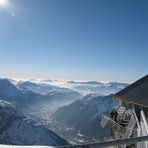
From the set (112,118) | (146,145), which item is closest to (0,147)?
(146,145)

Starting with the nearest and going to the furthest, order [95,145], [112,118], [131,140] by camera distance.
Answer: [95,145] → [131,140] → [112,118]

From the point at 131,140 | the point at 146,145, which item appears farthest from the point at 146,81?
the point at 131,140

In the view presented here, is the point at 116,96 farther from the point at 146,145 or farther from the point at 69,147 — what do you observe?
the point at 69,147

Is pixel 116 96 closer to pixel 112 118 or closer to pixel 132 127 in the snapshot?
pixel 132 127

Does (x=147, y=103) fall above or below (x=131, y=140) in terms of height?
above

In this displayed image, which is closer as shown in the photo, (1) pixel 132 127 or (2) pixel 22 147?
(2) pixel 22 147

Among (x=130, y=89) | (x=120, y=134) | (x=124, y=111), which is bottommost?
→ (x=120, y=134)

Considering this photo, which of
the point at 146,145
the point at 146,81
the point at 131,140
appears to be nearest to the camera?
the point at 131,140

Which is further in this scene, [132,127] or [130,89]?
[130,89]

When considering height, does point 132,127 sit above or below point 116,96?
below
